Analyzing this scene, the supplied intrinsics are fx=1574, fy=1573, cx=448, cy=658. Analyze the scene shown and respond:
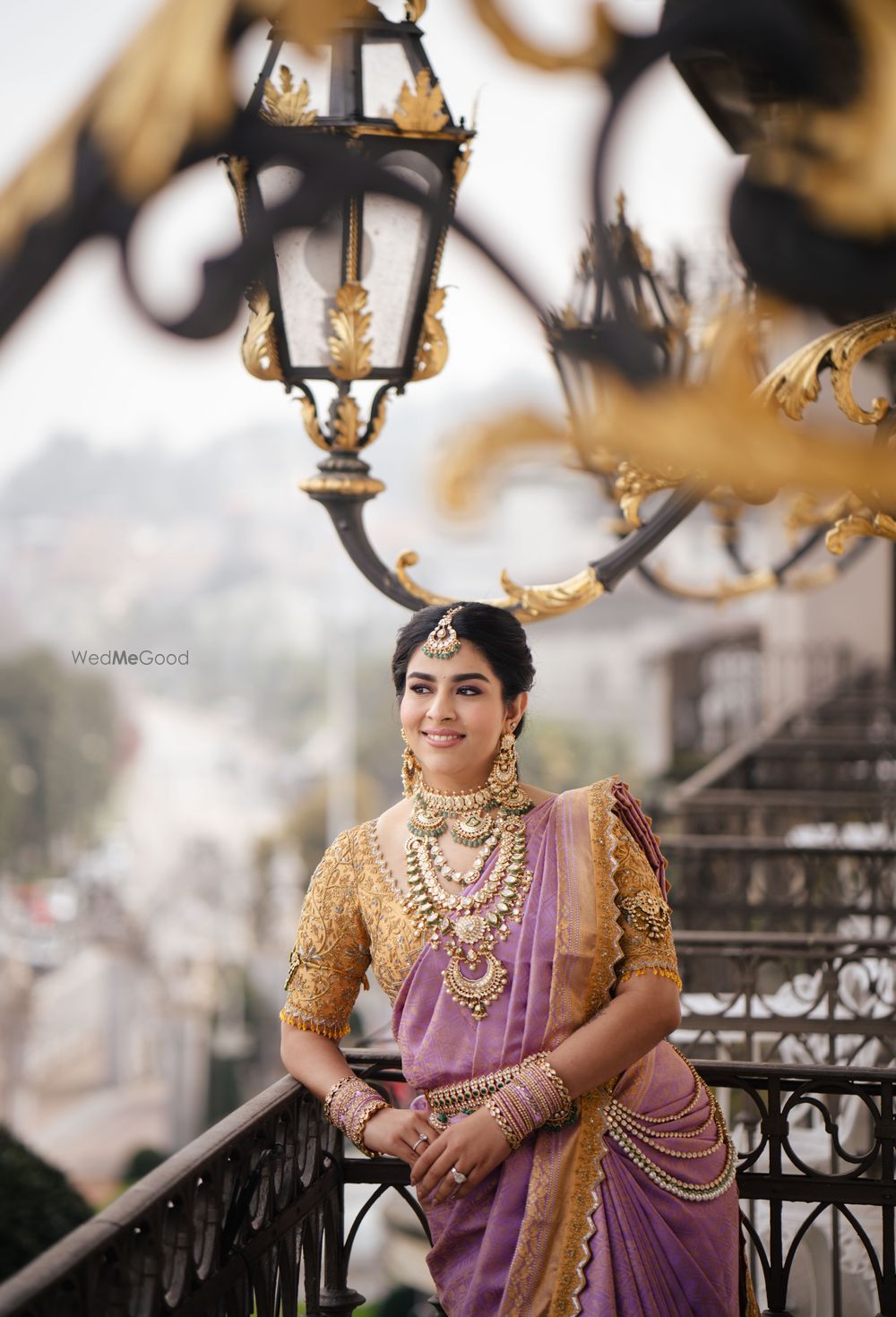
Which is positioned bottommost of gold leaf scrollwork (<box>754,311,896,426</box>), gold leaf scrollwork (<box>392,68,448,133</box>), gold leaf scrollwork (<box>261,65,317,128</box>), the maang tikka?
the maang tikka

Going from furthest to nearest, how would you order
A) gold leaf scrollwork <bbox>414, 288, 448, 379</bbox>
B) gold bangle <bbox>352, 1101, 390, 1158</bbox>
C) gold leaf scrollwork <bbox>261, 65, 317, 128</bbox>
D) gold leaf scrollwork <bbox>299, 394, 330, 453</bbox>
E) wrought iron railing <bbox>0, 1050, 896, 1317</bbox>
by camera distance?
gold leaf scrollwork <bbox>299, 394, 330, 453</bbox>
gold leaf scrollwork <bbox>414, 288, 448, 379</bbox>
gold bangle <bbox>352, 1101, 390, 1158</bbox>
gold leaf scrollwork <bbox>261, 65, 317, 128</bbox>
wrought iron railing <bbox>0, 1050, 896, 1317</bbox>

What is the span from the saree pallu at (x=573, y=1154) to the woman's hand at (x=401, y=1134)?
5cm

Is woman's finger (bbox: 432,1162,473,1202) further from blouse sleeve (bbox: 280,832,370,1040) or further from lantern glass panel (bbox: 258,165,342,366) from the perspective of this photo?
lantern glass panel (bbox: 258,165,342,366)

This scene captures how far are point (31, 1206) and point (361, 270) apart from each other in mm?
3547

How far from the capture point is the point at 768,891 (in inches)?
213

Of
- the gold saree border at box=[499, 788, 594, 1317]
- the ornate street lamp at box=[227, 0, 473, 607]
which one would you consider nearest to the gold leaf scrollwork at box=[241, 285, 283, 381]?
the ornate street lamp at box=[227, 0, 473, 607]

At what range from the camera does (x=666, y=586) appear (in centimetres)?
412

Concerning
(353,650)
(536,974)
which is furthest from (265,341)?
(353,650)

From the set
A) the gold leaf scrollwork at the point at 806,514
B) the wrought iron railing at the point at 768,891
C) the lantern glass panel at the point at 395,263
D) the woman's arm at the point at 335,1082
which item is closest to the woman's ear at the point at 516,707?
the woman's arm at the point at 335,1082

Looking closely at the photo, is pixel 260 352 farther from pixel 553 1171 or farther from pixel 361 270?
pixel 553 1171

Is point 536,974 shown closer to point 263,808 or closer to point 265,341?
point 265,341

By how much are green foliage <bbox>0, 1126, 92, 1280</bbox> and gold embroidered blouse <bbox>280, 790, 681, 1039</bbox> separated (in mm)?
2799

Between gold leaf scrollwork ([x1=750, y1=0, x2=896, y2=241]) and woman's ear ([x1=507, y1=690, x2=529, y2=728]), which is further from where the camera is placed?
woman's ear ([x1=507, y1=690, x2=529, y2=728])

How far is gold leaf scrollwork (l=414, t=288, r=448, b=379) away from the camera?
2.39m
